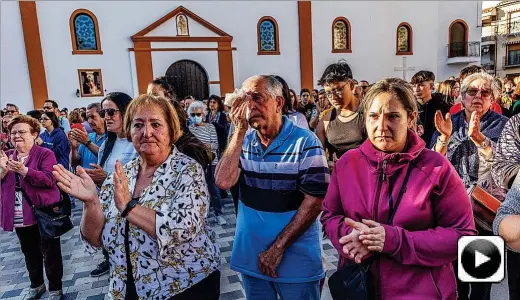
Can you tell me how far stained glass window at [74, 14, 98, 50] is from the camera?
1593 centimetres

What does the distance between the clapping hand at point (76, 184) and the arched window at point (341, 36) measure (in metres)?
19.3

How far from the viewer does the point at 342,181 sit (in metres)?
1.79

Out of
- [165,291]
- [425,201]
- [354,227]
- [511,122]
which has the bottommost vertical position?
[165,291]

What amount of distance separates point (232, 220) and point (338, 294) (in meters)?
4.49

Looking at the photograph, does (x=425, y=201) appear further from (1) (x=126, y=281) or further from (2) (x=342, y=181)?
(1) (x=126, y=281)

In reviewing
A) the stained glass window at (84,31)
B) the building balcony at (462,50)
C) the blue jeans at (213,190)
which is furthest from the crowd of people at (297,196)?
the building balcony at (462,50)

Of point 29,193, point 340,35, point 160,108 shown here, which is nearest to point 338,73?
point 160,108

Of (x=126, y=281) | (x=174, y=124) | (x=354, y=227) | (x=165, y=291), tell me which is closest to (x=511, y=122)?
(x=354, y=227)

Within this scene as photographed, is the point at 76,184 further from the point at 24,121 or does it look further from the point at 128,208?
the point at 24,121

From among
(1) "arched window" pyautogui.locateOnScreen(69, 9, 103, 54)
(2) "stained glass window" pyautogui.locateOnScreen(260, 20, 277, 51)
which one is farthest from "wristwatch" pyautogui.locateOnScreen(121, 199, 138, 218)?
(2) "stained glass window" pyautogui.locateOnScreen(260, 20, 277, 51)

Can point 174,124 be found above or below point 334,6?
below

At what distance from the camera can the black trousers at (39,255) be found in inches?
142

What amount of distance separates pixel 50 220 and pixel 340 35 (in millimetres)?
18963

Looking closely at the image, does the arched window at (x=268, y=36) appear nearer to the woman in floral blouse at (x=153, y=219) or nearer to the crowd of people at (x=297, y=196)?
the crowd of people at (x=297, y=196)
